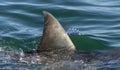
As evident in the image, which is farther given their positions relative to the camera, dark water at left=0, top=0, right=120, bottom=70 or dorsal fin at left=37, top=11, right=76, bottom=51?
dark water at left=0, top=0, right=120, bottom=70

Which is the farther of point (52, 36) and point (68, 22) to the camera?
point (68, 22)

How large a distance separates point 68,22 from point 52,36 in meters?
3.54

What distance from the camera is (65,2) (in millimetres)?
11398

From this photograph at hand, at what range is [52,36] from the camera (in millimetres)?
6438

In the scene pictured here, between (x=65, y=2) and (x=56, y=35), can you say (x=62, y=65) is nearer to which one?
(x=56, y=35)

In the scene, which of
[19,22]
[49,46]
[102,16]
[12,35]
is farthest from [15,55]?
[102,16]

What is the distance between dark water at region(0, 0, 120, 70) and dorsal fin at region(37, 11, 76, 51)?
132 cm

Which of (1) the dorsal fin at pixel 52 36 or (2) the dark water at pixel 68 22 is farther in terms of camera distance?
(2) the dark water at pixel 68 22

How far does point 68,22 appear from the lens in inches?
392

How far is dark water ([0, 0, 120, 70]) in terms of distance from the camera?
8.50 metres

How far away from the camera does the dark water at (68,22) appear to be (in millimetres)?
8500

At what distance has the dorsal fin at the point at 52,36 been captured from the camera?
6406mm

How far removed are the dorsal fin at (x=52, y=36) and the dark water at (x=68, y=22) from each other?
1.32m

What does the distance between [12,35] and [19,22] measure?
956 mm
